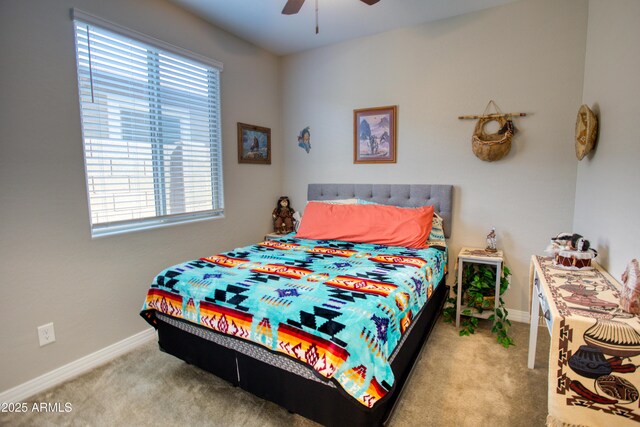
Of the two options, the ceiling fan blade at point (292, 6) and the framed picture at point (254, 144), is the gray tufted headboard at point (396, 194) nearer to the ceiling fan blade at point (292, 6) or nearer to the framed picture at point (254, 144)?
the framed picture at point (254, 144)

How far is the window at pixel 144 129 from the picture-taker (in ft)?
7.38

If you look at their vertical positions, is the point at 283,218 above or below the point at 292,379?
above

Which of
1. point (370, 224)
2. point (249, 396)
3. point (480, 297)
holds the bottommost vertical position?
point (249, 396)

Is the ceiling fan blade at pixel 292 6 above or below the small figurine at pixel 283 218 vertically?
above

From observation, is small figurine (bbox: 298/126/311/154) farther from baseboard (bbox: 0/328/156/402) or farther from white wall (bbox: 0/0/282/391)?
baseboard (bbox: 0/328/156/402)

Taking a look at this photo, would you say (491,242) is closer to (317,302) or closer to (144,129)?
(317,302)

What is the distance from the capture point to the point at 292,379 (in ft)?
5.22

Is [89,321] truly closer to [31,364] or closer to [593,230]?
[31,364]

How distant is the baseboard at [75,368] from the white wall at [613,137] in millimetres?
3184

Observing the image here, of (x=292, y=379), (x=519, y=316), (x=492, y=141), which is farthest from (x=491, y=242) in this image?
(x=292, y=379)

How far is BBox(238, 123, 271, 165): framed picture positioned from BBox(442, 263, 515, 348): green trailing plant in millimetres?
2356

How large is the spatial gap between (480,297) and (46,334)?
313cm

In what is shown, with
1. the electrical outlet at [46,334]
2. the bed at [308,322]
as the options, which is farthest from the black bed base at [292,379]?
the electrical outlet at [46,334]

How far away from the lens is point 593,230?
6.98ft
